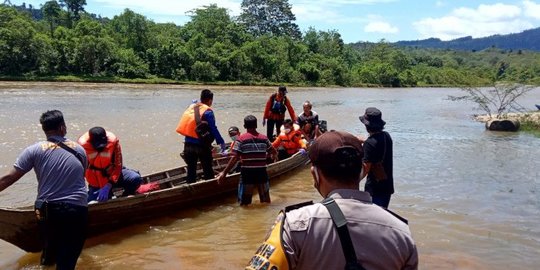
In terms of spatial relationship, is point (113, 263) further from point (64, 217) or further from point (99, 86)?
point (99, 86)

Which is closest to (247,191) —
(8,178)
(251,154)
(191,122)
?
(251,154)

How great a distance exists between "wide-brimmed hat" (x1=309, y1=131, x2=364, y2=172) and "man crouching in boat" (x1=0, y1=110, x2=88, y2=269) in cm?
318

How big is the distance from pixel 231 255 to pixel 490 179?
8.49 metres

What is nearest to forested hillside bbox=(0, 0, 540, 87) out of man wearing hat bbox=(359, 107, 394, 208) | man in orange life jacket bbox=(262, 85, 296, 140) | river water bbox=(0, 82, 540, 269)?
river water bbox=(0, 82, 540, 269)

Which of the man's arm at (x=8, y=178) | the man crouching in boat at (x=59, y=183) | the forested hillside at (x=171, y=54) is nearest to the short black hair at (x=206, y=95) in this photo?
the man crouching in boat at (x=59, y=183)

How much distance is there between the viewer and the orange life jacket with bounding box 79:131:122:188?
20.5 ft

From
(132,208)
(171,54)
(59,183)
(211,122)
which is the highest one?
(171,54)

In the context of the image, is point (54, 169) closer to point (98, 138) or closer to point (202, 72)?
point (98, 138)

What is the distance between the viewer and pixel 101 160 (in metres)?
6.33

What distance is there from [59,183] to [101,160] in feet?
5.44

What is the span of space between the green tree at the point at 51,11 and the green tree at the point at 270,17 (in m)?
47.6

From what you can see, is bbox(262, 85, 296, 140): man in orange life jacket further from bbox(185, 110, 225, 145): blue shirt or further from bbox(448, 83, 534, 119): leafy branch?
bbox(448, 83, 534, 119): leafy branch

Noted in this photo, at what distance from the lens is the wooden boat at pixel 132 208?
5.91 m

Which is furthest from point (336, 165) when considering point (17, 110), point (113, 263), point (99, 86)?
point (99, 86)
